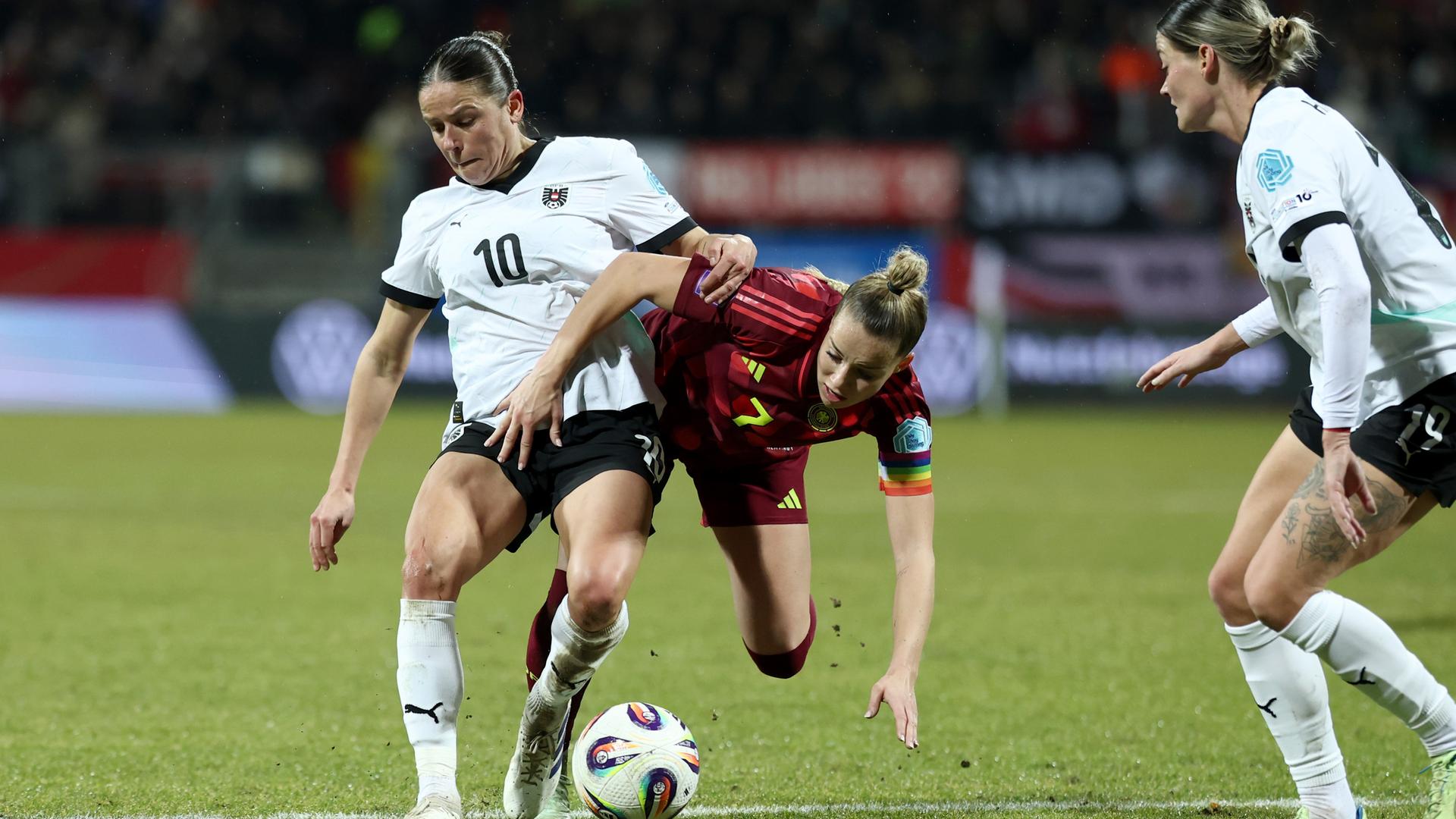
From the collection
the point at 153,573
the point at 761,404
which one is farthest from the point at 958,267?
the point at 761,404

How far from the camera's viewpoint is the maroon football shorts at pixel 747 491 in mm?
4879

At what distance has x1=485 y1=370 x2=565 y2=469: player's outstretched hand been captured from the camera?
4160mm

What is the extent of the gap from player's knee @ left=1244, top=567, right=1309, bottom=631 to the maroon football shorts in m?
1.39

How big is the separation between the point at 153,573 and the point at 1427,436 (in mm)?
6585

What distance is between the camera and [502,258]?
4.43m

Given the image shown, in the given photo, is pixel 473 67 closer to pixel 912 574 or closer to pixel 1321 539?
pixel 912 574

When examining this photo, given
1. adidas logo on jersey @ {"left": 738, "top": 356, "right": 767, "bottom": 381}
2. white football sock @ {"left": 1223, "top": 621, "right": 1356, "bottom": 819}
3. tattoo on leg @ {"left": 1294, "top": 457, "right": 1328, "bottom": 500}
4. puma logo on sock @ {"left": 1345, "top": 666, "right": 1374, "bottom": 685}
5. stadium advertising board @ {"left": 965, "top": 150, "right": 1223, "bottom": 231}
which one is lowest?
stadium advertising board @ {"left": 965, "top": 150, "right": 1223, "bottom": 231}

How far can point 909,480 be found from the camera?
425cm

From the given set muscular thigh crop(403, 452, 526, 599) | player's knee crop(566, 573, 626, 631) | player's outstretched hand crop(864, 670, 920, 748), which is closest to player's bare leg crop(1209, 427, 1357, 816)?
player's outstretched hand crop(864, 670, 920, 748)

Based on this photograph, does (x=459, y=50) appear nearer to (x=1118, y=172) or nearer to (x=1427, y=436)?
(x=1427, y=436)

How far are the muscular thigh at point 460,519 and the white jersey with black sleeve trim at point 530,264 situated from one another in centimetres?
22

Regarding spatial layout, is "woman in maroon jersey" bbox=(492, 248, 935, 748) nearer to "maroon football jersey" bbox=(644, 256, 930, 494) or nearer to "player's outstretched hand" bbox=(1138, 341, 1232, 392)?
"maroon football jersey" bbox=(644, 256, 930, 494)

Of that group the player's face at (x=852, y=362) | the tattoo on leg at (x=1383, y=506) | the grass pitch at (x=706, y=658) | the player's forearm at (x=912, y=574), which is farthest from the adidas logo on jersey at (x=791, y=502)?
the tattoo on leg at (x=1383, y=506)

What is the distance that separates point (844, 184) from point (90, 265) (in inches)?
344
